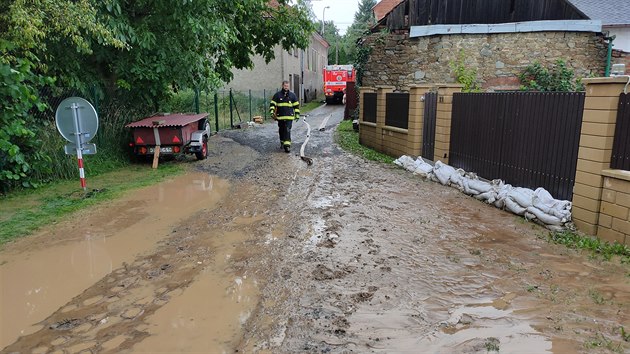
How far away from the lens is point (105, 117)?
1086 centimetres

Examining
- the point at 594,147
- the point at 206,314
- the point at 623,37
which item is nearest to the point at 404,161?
the point at 594,147

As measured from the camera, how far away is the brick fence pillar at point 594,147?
5.33 metres

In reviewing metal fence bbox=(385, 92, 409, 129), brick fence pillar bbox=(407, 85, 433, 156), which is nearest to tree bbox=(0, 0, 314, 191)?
metal fence bbox=(385, 92, 409, 129)

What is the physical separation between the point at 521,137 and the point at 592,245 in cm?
249

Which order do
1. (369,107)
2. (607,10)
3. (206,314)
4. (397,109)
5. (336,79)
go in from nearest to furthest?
(206,314)
(397,109)
(369,107)
(607,10)
(336,79)

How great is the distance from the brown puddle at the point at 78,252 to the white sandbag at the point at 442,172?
421 centimetres

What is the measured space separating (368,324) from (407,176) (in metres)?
6.33

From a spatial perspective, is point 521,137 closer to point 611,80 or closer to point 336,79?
point 611,80

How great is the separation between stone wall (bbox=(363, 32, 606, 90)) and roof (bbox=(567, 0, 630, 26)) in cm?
1125

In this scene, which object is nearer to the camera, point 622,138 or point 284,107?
point 622,138

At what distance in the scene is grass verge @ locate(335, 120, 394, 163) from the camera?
11.9m

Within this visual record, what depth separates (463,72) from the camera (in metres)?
15.0

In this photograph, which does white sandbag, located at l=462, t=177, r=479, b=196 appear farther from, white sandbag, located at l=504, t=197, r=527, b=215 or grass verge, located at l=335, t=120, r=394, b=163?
grass verge, located at l=335, t=120, r=394, b=163

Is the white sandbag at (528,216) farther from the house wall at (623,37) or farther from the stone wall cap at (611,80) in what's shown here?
the house wall at (623,37)
